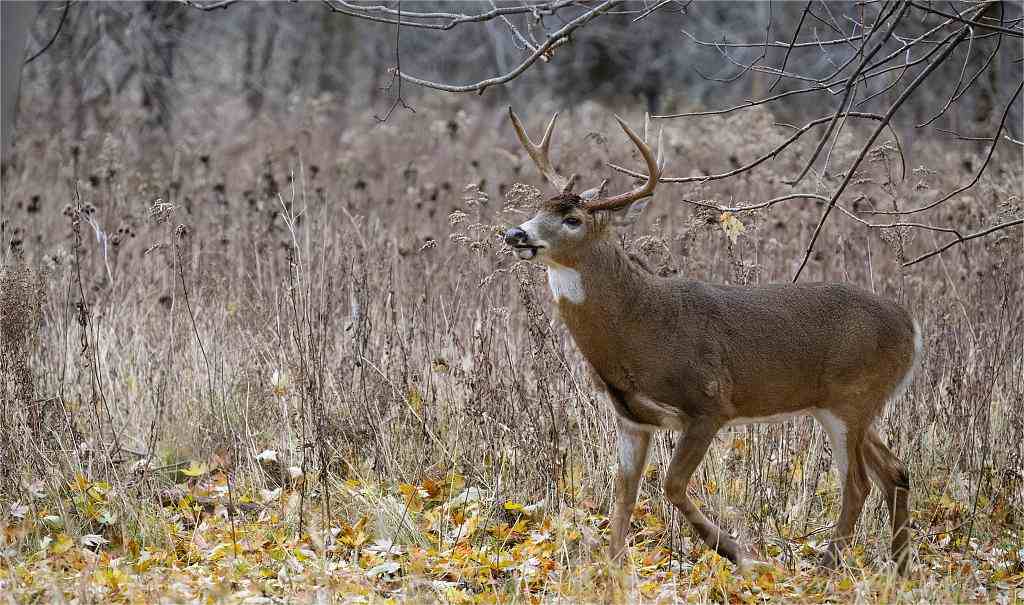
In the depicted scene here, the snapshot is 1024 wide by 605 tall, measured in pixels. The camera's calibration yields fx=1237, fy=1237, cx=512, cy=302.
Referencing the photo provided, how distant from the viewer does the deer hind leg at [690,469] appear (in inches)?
180

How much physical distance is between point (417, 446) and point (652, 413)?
157 centimetres

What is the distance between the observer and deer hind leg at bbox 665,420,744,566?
4.58m

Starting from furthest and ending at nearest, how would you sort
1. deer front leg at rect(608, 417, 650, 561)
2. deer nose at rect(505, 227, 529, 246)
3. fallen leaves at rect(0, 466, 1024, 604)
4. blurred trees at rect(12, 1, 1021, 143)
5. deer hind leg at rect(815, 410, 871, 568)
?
blurred trees at rect(12, 1, 1021, 143), deer hind leg at rect(815, 410, 871, 568), deer front leg at rect(608, 417, 650, 561), fallen leaves at rect(0, 466, 1024, 604), deer nose at rect(505, 227, 529, 246)

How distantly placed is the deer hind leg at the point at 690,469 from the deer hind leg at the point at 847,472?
59 centimetres

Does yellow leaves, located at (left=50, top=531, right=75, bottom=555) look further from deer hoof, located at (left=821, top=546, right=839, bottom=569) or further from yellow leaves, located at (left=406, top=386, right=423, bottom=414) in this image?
deer hoof, located at (left=821, top=546, right=839, bottom=569)

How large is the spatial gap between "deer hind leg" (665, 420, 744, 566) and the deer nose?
952 mm

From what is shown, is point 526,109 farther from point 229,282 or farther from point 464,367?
point 464,367

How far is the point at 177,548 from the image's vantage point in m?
4.98

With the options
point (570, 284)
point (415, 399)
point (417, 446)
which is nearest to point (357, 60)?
point (415, 399)

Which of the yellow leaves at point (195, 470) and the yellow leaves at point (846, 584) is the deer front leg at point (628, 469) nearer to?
the yellow leaves at point (846, 584)

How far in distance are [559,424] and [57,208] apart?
20.9 feet

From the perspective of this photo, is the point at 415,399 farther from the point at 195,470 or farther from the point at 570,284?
the point at 570,284

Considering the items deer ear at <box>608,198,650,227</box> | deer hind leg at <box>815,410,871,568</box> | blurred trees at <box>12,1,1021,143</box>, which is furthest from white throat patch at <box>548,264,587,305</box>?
blurred trees at <box>12,1,1021,143</box>

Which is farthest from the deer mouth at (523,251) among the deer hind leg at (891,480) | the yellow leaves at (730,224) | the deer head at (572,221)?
the deer hind leg at (891,480)
